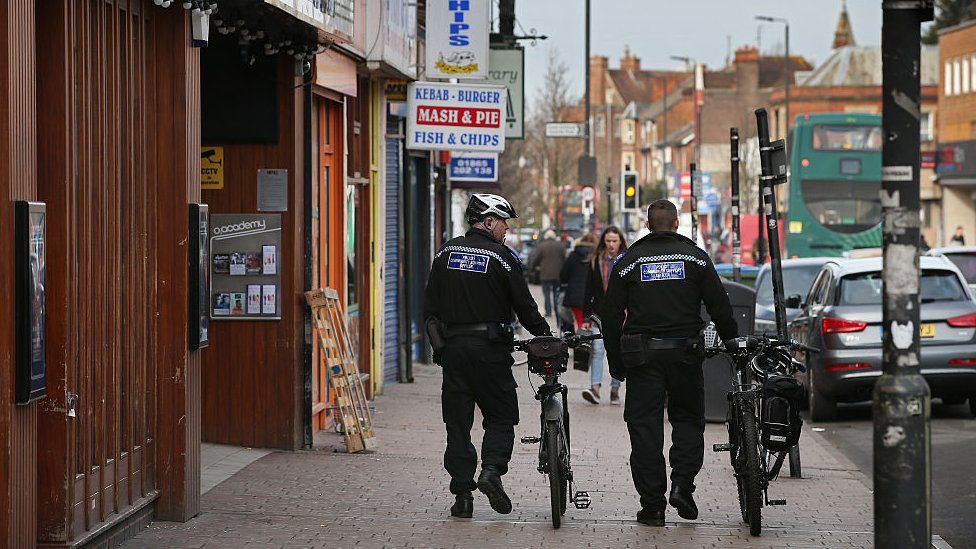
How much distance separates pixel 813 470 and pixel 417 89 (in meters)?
6.02

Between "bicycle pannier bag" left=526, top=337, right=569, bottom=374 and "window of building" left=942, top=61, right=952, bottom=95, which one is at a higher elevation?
"window of building" left=942, top=61, right=952, bottom=95

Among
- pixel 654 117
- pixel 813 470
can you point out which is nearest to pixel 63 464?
pixel 813 470

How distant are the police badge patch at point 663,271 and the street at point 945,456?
2273 mm

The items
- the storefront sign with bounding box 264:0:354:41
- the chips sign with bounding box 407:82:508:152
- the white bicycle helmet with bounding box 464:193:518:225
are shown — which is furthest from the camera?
the chips sign with bounding box 407:82:508:152

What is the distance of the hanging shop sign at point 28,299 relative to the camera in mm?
6664

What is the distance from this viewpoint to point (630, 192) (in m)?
34.3

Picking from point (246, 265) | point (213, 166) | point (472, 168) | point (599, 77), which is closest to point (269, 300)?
point (246, 265)

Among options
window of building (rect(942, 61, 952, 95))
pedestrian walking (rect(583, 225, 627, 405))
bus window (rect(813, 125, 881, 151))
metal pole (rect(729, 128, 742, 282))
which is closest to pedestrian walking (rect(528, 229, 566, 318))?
metal pole (rect(729, 128, 742, 282))

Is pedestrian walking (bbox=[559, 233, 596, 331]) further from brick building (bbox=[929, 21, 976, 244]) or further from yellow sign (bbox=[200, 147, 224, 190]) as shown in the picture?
brick building (bbox=[929, 21, 976, 244])

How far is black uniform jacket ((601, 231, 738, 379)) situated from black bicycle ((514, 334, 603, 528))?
230 millimetres

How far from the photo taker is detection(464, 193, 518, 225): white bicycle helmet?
9680 mm

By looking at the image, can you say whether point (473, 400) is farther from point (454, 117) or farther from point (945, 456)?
point (454, 117)

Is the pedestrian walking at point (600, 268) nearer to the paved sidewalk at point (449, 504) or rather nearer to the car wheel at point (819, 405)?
the car wheel at point (819, 405)

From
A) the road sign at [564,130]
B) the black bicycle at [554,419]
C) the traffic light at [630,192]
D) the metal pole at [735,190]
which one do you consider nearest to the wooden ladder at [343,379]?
the black bicycle at [554,419]
